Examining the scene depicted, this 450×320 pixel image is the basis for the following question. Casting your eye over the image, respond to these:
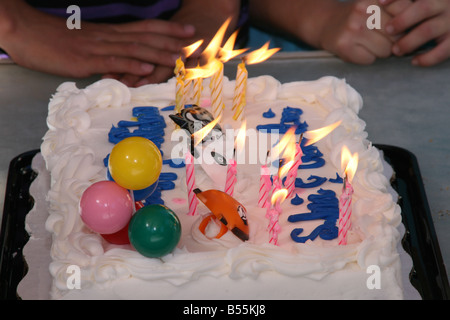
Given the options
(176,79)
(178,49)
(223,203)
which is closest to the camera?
(223,203)

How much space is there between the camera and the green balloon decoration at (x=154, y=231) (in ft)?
4.88

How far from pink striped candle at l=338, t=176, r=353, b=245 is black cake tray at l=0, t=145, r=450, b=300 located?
227mm

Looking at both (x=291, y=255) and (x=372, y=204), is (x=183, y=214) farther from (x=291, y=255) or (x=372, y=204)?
(x=372, y=204)

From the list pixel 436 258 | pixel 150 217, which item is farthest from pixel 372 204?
pixel 150 217

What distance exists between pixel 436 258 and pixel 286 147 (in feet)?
1.59

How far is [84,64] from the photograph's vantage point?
8.73ft

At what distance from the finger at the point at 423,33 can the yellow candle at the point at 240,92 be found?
92cm

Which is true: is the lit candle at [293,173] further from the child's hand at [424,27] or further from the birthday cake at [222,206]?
the child's hand at [424,27]

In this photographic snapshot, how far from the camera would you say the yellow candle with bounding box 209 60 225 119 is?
2.16 meters

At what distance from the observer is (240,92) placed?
222 centimetres

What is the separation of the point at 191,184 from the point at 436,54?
4.92 feet

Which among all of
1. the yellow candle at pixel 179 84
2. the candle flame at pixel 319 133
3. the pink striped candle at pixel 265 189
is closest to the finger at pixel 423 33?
the candle flame at pixel 319 133

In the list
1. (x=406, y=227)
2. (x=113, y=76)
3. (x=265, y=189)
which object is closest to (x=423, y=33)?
(x=406, y=227)

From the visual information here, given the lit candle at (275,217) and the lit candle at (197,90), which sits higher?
the lit candle at (197,90)
